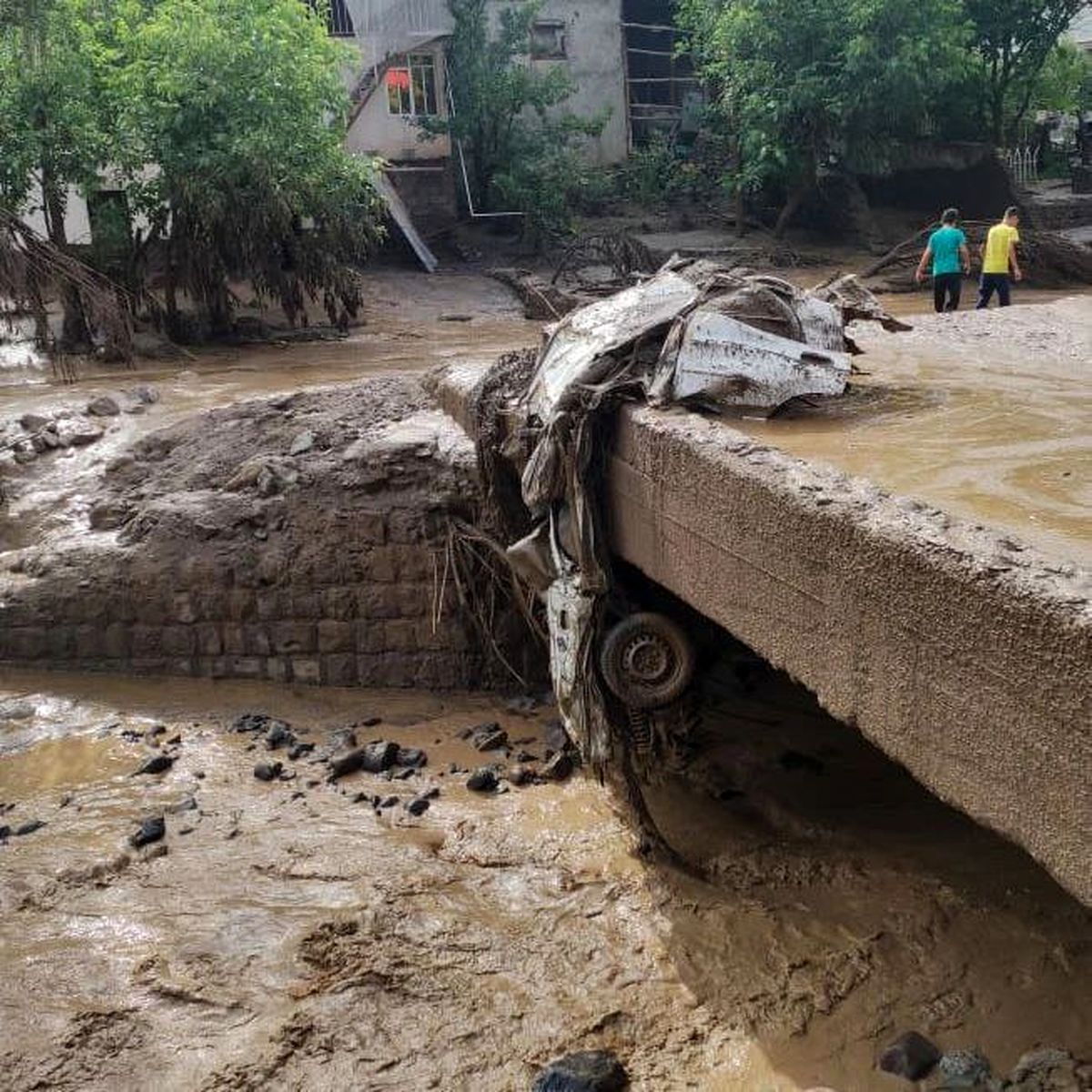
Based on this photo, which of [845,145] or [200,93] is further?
[845,145]

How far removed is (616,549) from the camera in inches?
194

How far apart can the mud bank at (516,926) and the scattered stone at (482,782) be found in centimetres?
7

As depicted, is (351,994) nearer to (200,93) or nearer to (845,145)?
(200,93)

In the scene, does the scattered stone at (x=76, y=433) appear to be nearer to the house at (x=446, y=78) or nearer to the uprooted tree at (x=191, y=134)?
the uprooted tree at (x=191, y=134)

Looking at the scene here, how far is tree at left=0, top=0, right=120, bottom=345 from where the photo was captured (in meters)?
13.3

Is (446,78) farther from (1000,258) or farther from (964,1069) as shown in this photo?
(964,1069)

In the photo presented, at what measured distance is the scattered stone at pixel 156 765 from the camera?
6.09 metres

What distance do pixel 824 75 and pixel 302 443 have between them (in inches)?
572

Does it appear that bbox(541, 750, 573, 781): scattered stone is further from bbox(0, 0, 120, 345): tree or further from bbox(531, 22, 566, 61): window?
bbox(531, 22, 566, 61): window

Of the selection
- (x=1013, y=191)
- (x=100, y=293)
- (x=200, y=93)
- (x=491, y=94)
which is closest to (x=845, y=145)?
(x=1013, y=191)

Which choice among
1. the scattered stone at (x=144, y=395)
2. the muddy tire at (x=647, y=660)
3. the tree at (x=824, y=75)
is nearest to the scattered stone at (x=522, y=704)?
the muddy tire at (x=647, y=660)

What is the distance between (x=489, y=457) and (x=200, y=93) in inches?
395

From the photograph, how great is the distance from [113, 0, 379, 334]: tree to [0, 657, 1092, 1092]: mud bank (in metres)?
9.57

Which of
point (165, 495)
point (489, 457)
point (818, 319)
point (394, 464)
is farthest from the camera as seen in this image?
point (165, 495)
